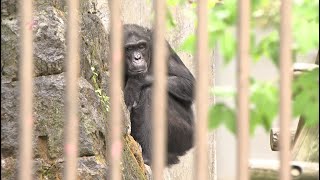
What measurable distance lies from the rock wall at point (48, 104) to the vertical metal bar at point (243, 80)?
1.66 meters

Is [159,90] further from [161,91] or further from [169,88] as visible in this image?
[169,88]

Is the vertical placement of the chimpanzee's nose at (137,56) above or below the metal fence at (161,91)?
above

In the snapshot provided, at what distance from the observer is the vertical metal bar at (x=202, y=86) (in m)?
1.84

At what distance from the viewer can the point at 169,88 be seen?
6379mm

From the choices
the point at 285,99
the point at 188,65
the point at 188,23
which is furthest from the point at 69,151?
the point at 188,65

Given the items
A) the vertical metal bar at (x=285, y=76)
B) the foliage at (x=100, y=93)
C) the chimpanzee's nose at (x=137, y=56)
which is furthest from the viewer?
the chimpanzee's nose at (x=137, y=56)

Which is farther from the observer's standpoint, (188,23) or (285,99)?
(188,23)

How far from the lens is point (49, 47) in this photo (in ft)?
11.5

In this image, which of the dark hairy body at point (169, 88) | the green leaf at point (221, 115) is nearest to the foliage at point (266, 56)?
the green leaf at point (221, 115)

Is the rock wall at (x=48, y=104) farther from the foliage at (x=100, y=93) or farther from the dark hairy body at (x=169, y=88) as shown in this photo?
the dark hairy body at (x=169, y=88)

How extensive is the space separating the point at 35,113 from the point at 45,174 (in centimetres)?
28

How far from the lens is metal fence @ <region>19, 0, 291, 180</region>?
180 centimetres

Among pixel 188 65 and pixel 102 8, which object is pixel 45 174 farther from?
pixel 188 65

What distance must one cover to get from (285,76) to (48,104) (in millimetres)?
1824
